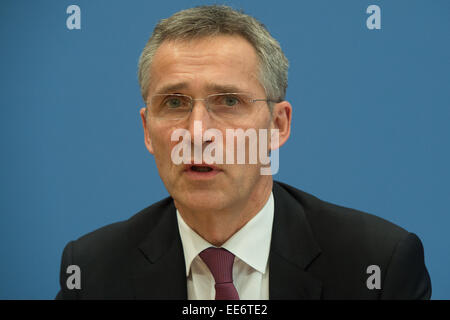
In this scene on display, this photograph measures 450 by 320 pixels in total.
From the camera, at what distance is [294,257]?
81.7 inches

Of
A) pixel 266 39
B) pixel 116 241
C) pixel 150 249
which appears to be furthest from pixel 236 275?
pixel 266 39

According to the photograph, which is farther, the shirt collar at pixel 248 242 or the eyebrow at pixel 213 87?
the shirt collar at pixel 248 242

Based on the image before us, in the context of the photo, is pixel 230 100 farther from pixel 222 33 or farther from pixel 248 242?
pixel 248 242

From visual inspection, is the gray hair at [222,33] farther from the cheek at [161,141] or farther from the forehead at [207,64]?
the cheek at [161,141]

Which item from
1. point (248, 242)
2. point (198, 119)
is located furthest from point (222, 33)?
point (248, 242)

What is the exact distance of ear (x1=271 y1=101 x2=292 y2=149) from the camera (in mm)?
2163

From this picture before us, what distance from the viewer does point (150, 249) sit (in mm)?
2203

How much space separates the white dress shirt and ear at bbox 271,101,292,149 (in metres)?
0.36

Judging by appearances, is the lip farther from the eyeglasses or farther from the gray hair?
the gray hair

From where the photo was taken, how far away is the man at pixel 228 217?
194cm

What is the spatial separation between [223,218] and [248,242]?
0.14 m

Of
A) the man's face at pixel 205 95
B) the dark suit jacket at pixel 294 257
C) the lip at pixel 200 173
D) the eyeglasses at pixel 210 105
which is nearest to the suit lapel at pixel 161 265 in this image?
the dark suit jacket at pixel 294 257

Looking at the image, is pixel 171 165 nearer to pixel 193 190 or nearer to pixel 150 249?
pixel 193 190

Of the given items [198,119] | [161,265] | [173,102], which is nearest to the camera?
[198,119]
